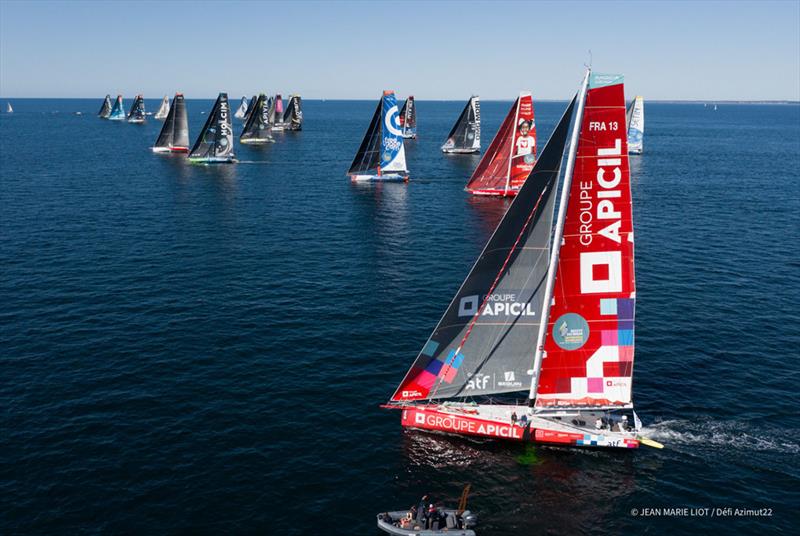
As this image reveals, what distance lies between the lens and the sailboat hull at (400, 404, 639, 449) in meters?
32.5

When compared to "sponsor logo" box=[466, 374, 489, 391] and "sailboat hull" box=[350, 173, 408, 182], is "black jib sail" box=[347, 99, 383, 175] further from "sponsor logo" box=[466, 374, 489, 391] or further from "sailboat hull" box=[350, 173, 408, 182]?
"sponsor logo" box=[466, 374, 489, 391]

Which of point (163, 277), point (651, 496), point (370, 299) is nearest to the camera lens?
point (651, 496)

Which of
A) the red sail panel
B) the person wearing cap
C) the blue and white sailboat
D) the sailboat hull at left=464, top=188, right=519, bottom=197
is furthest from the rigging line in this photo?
the blue and white sailboat

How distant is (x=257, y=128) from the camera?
173000 millimetres

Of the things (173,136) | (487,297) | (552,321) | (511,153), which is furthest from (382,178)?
(552,321)

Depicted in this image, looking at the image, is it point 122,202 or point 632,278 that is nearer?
point 632,278

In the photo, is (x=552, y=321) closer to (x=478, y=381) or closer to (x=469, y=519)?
(x=478, y=381)

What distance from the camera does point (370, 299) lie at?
54.6m

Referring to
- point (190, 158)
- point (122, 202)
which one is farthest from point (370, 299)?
point (190, 158)

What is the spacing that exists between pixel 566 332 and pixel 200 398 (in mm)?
22715

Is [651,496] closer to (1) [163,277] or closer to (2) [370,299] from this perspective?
(2) [370,299]

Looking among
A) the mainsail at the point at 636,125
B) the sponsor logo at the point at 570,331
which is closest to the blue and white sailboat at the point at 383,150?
the mainsail at the point at 636,125

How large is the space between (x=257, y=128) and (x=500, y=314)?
15379 centimetres

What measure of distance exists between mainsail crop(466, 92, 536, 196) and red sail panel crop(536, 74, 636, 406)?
59879 mm
